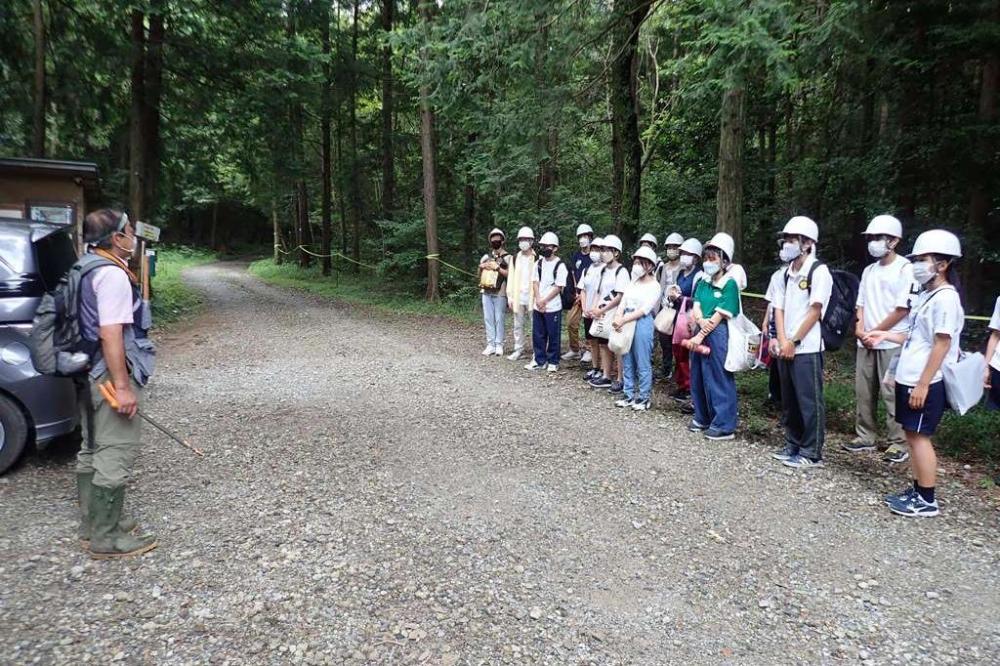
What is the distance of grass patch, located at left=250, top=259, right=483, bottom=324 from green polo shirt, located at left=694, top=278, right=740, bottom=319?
25.3 ft

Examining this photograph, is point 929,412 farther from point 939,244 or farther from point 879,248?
point 879,248

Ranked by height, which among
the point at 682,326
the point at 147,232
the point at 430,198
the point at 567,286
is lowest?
the point at 682,326

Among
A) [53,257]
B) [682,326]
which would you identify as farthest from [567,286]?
[53,257]

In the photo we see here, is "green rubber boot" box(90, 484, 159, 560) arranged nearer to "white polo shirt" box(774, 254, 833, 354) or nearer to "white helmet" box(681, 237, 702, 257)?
"white polo shirt" box(774, 254, 833, 354)

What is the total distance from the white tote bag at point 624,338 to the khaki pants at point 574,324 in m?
1.80

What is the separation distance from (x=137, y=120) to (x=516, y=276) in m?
10.3

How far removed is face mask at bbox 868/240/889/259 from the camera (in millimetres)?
5254

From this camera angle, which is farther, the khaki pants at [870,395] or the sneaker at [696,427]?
the sneaker at [696,427]

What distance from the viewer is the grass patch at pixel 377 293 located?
595 inches

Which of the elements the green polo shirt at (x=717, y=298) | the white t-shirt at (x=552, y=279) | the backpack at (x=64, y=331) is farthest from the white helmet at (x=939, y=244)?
the backpack at (x=64, y=331)

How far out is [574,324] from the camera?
939 cm

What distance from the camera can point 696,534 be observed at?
4.07 metres

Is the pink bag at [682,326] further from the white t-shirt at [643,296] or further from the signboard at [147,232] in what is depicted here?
the signboard at [147,232]

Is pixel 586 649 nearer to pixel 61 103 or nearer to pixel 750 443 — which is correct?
pixel 750 443
